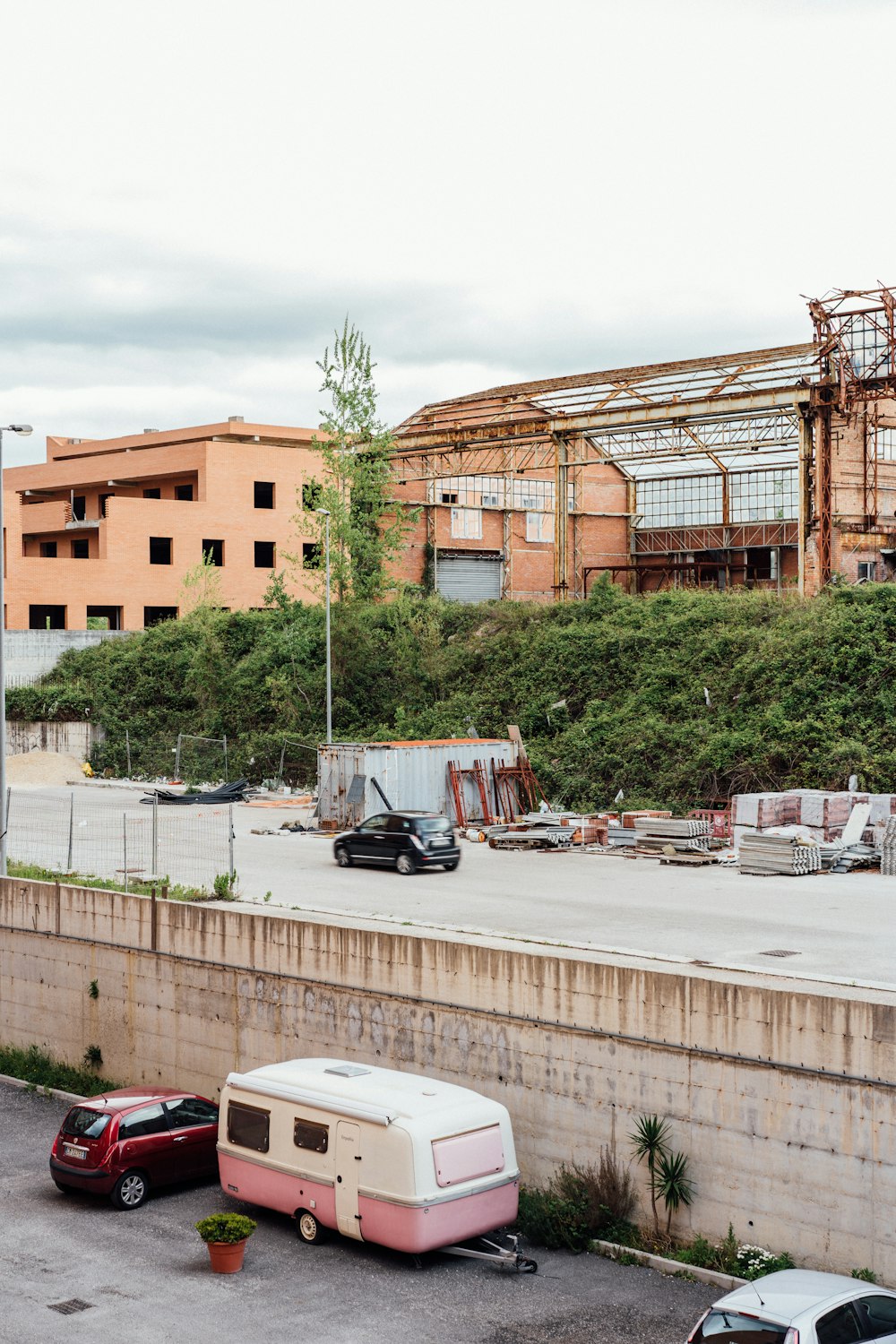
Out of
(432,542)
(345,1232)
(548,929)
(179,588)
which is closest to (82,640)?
(179,588)

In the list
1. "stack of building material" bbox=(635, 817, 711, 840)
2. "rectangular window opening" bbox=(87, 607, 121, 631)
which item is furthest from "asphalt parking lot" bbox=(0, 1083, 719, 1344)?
"rectangular window opening" bbox=(87, 607, 121, 631)

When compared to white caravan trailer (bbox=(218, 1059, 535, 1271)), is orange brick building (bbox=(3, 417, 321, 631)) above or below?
above

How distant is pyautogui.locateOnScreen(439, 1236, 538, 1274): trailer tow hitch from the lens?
14.7 meters

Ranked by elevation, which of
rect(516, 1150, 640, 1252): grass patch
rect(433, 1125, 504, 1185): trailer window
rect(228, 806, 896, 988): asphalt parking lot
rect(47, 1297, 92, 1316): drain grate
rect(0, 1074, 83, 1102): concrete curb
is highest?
rect(228, 806, 896, 988): asphalt parking lot

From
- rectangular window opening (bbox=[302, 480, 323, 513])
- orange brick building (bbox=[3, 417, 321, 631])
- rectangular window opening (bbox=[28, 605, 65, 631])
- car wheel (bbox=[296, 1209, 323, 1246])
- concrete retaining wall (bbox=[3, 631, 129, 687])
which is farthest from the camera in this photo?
orange brick building (bbox=[3, 417, 321, 631])

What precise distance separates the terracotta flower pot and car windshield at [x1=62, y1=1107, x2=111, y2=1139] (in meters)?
3.18

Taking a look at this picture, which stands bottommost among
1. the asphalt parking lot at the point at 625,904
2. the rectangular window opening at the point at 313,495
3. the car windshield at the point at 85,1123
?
the car windshield at the point at 85,1123

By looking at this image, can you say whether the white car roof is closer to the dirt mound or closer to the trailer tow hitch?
the trailer tow hitch

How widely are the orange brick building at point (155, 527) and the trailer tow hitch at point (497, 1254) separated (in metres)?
42.5

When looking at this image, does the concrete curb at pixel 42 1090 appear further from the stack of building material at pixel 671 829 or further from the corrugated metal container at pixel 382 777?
the stack of building material at pixel 671 829

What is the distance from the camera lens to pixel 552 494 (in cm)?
6200

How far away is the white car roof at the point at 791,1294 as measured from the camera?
445 inches

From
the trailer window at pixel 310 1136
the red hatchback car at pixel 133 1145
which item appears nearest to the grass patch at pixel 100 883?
the red hatchback car at pixel 133 1145

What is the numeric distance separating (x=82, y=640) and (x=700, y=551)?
2686cm
